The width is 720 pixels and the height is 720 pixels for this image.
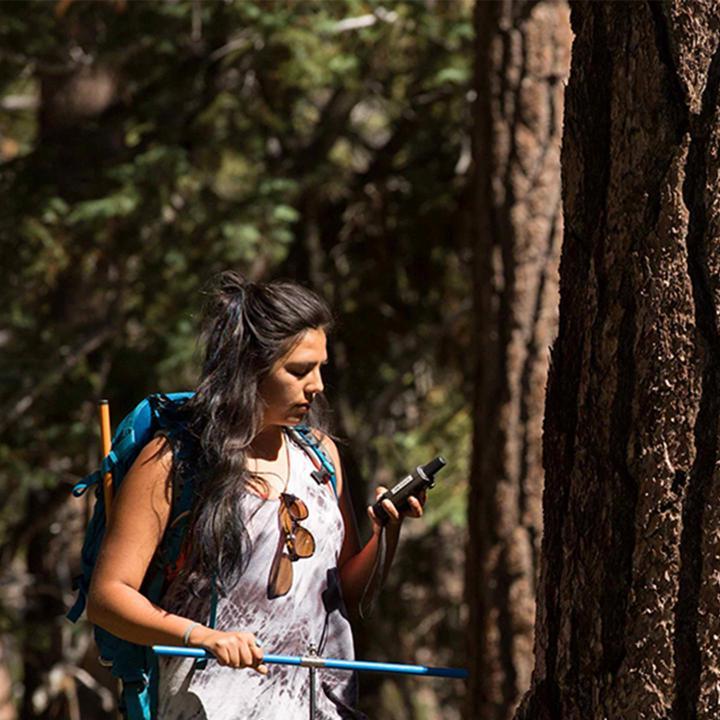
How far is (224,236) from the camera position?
9523mm

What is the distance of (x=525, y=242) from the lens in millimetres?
7078

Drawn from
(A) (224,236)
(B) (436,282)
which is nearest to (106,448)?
(A) (224,236)

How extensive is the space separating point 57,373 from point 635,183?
24.5 ft

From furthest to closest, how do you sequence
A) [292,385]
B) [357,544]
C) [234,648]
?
[357,544], [292,385], [234,648]

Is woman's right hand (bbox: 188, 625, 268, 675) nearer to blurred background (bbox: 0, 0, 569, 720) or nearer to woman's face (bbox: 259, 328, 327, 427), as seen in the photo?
woman's face (bbox: 259, 328, 327, 427)

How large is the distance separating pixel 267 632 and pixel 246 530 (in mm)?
201

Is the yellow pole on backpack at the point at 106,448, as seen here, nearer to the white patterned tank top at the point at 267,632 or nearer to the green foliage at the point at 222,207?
the white patterned tank top at the point at 267,632

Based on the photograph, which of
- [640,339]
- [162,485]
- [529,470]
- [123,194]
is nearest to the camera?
[640,339]

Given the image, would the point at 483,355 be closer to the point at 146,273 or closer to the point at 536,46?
the point at 536,46

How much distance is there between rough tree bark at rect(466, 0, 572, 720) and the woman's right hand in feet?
13.5

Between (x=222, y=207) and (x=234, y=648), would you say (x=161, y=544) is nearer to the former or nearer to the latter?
(x=234, y=648)

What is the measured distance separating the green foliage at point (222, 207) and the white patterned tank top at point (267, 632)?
6344 millimetres

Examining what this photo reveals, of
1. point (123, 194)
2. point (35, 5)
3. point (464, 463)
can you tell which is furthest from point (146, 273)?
point (464, 463)

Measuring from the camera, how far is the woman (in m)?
2.96
